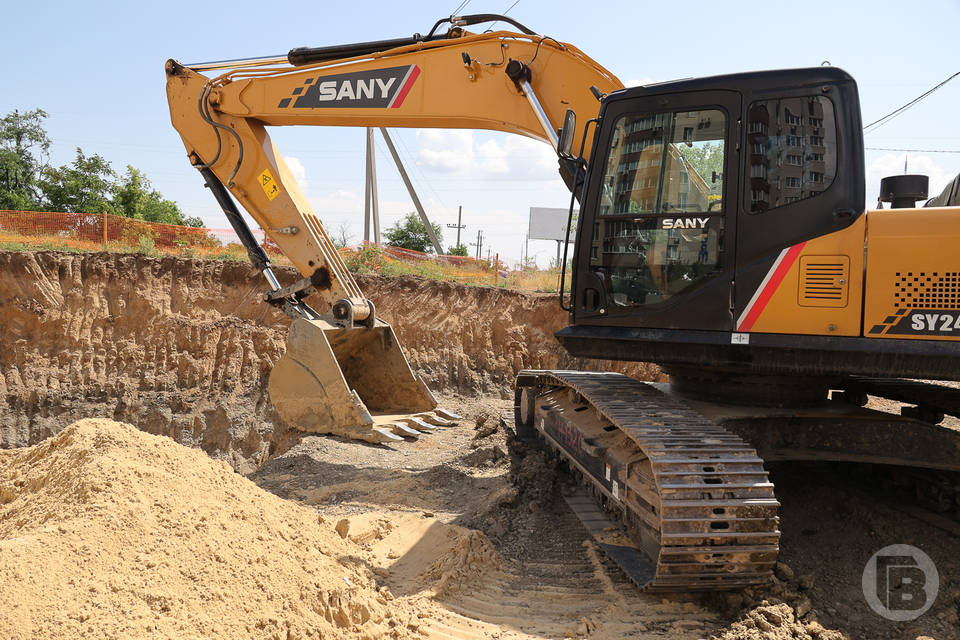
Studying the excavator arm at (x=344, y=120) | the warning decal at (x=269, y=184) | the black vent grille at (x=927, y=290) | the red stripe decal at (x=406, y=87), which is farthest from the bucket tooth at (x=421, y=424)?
the black vent grille at (x=927, y=290)

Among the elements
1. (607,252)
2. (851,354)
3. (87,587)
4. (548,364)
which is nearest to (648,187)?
(607,252)

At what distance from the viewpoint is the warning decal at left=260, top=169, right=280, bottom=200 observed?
775 cm

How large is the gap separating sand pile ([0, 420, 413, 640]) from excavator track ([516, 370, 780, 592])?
137cm

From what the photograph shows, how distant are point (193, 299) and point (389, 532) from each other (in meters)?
9.10

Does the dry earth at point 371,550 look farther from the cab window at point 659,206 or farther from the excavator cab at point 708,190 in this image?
→ the cab window at point 659,206

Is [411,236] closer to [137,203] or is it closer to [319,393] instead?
[137,203]

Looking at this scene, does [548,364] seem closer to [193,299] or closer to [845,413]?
[193,299]

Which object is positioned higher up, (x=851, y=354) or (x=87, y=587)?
(x=851, y=354)

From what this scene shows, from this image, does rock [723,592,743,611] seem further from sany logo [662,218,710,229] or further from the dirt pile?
the dirt pile

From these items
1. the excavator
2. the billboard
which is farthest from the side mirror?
the billboard

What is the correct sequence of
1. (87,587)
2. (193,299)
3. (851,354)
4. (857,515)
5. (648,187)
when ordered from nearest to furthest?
(87,587), (851,354), (648,187), (857,515), (193,299)

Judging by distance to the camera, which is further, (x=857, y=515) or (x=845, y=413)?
(x=857, y=515)

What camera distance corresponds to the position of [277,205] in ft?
25.6

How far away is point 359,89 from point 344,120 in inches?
15.0
